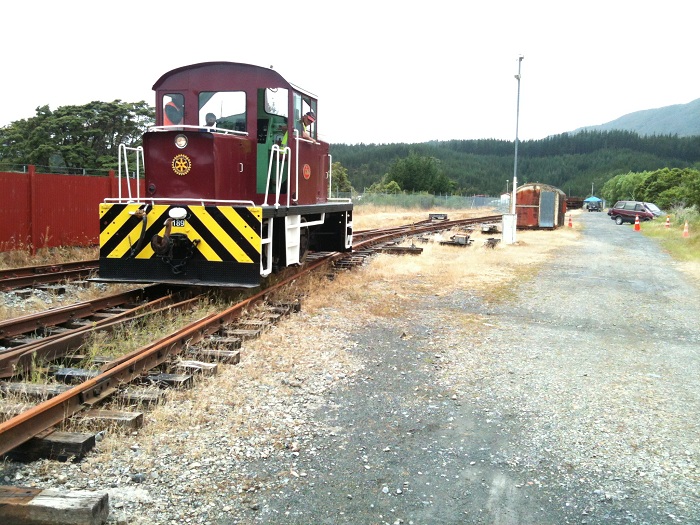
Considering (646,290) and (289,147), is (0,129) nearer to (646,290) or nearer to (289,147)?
(289,147)

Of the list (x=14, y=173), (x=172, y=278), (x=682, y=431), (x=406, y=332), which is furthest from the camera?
(x=14, y=173)

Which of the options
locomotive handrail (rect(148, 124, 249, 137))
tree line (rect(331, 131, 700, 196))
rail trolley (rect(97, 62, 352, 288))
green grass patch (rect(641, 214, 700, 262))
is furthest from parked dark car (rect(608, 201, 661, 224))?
tree line (rect(331, 131, 700, 196))

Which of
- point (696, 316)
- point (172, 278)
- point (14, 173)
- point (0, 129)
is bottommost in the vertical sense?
point (696, 316)

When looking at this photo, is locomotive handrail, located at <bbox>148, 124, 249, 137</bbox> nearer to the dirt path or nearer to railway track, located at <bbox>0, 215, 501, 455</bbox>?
railway track, located at <bbox>0, 215, 501, 455</bbox>

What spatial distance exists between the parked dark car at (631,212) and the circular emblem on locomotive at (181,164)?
38469mm

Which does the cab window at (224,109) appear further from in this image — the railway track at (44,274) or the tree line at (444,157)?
the tree line at (444,157)

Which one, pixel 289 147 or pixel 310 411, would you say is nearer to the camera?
pixel 310 411

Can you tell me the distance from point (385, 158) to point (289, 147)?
134 meters

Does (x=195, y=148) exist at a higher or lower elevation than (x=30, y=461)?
higher

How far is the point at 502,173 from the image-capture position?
145 metres

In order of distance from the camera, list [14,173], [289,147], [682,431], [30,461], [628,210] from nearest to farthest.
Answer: [30,461]
[682,431]
[289,147]
[14,173]
[628,210]

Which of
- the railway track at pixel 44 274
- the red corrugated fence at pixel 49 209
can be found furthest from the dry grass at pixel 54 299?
the red corrugated fence at pixel 49 209

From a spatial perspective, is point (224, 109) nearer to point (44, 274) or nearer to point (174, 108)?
point (174, 108)

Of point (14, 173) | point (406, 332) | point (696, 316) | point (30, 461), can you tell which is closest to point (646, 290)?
point (696, 316)
